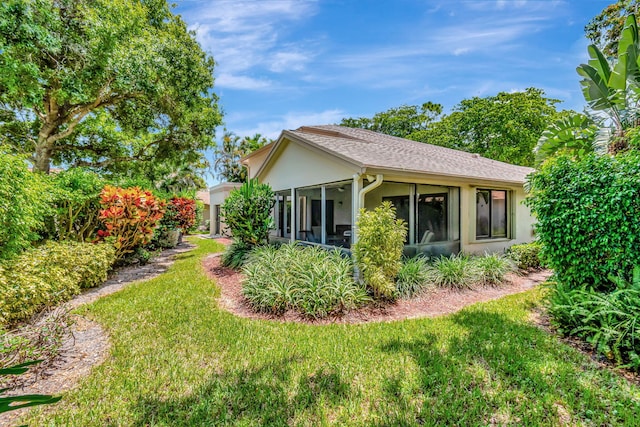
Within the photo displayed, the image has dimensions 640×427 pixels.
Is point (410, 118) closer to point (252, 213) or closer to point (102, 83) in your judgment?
point (252, 213)

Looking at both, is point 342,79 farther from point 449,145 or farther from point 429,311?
point 449,145

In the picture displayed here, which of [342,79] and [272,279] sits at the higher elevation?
[342,79]

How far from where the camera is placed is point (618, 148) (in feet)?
20.5

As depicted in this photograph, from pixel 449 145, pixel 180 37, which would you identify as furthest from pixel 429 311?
pixel 449 145

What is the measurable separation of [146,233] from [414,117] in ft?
105

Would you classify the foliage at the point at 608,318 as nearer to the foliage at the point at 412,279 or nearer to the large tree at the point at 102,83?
the foliage at the point at 412,279

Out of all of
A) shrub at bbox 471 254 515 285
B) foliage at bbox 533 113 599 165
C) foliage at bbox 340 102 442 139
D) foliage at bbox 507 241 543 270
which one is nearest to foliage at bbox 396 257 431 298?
shrub at bbox 471 254 515 285

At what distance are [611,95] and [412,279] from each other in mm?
6320

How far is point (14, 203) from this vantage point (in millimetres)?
5949

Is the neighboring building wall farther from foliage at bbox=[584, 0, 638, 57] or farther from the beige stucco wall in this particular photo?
foliage at bbox=[584, 0, 638, 57]

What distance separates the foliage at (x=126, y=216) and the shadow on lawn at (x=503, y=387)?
30.5 ft

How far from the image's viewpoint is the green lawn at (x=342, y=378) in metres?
3.27

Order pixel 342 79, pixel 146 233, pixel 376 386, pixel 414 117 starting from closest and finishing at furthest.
Answer: pixel 376 386, pixel 146 233, pixel 342 79, pixel 414 117

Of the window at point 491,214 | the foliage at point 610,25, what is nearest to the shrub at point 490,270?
the window at point 491,214
